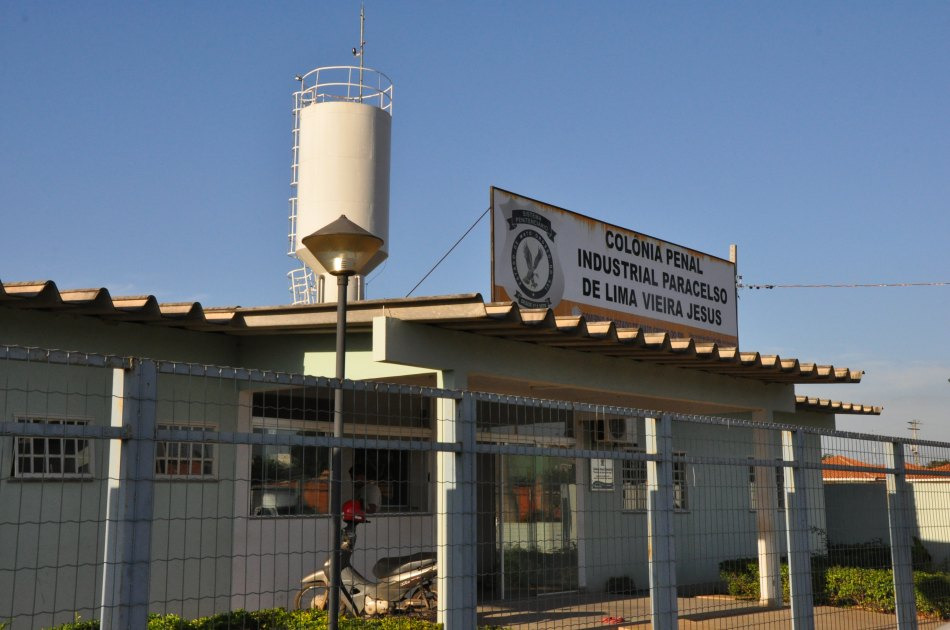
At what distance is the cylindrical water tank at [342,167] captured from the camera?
20.0m

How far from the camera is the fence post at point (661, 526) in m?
6.66

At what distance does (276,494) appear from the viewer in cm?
1253

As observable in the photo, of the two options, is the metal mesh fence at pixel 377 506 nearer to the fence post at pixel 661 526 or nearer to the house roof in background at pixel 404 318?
the fence post at pixel 661 526

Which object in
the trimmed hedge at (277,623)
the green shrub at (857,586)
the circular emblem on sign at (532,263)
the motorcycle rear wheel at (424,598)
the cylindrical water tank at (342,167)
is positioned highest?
the cylindrical water tank at (342,167)

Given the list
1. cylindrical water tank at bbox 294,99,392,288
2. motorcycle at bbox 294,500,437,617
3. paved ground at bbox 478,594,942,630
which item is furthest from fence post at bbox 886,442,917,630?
cylindrical water tank at bbox 294,99,392,288

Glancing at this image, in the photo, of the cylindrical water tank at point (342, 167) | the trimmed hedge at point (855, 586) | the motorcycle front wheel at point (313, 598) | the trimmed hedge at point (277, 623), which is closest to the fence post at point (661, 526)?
the trimmed hedge at point (277, 623)

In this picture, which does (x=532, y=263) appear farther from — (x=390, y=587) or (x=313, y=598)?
(x=313, y=598)

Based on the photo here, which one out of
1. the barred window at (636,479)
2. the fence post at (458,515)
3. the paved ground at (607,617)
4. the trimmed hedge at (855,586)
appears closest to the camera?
the fence post at (458,515)

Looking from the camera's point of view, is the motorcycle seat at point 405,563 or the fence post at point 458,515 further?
the motorcycle seat at point 405,563

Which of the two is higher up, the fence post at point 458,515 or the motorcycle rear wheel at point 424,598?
the fence post at point 458,515

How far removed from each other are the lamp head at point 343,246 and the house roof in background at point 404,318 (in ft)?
9.58

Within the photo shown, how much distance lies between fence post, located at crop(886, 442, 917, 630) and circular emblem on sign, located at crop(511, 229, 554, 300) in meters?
4.97

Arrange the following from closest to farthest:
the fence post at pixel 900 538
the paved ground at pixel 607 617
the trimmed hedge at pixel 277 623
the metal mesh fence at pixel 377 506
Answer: the metal mesh fence at pixel 377 506 → the trimmed hedge at pixel 277 623 → the paved ground at pixel 607 617 → the fence post at pixel 900 538

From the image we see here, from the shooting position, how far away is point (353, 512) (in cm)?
1001
